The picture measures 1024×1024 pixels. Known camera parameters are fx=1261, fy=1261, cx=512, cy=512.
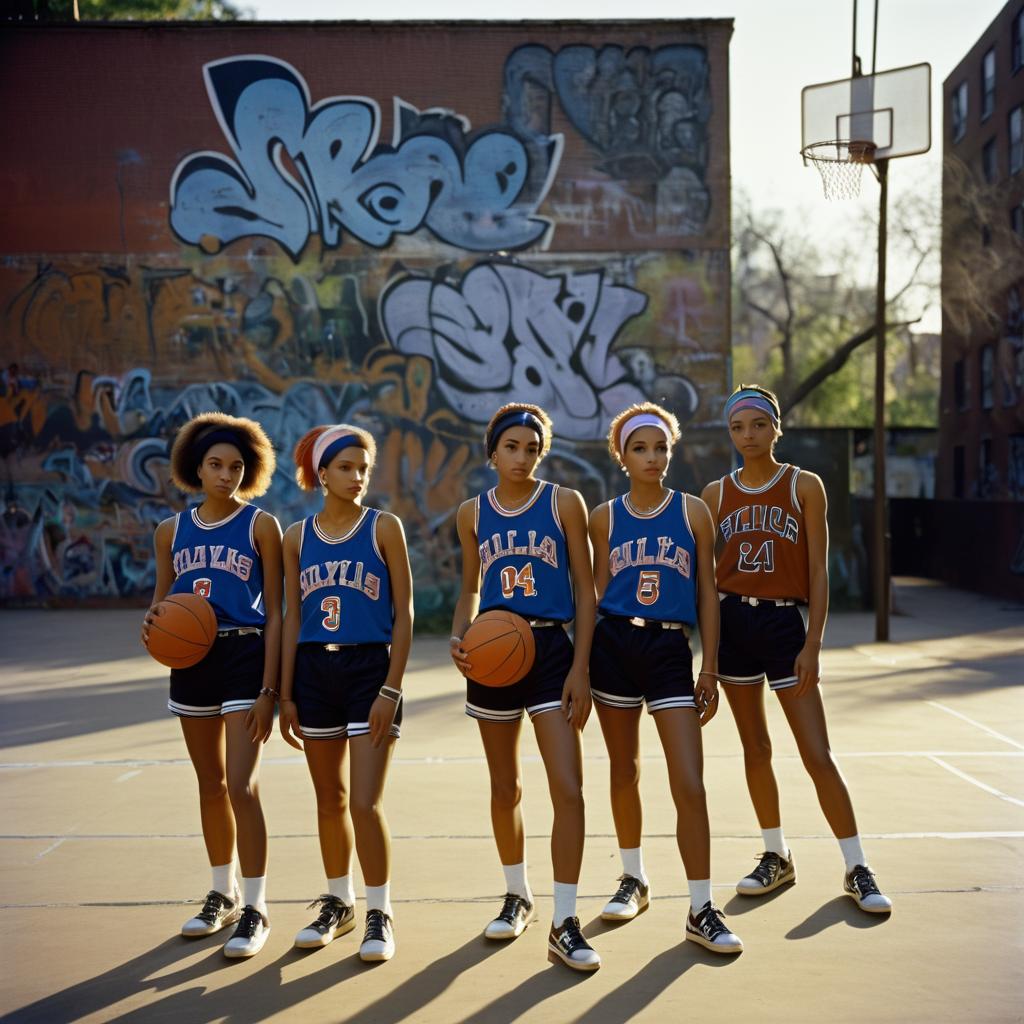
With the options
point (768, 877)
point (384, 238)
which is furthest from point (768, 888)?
point (384, 238)

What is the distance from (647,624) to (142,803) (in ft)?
12.6

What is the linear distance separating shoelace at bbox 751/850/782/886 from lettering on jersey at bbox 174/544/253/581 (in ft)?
8.73

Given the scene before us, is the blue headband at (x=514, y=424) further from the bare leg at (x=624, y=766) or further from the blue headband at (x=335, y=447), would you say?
the bare leg at (x=624, y=766)

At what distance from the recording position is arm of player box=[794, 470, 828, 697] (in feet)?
18.2

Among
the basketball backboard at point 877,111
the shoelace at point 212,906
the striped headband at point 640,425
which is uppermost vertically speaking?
the basketball backboard at point 877,111

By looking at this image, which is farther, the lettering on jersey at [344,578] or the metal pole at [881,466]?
the metal pole at [881,466]

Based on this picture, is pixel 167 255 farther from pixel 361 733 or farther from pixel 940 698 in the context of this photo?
pixel 361 733

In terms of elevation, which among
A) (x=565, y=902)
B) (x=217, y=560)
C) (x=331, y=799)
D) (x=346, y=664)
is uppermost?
(x=217, y=560)

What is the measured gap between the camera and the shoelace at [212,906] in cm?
539

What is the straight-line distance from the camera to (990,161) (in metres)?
36.3

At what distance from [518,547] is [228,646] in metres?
1.30

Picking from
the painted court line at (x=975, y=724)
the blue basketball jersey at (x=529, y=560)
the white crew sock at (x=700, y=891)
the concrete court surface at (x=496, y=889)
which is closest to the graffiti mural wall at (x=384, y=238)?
the painted court line at (x=975, y=724)

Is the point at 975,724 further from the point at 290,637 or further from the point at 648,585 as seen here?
the point at 290,637

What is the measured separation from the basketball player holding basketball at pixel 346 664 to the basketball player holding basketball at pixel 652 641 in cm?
88
